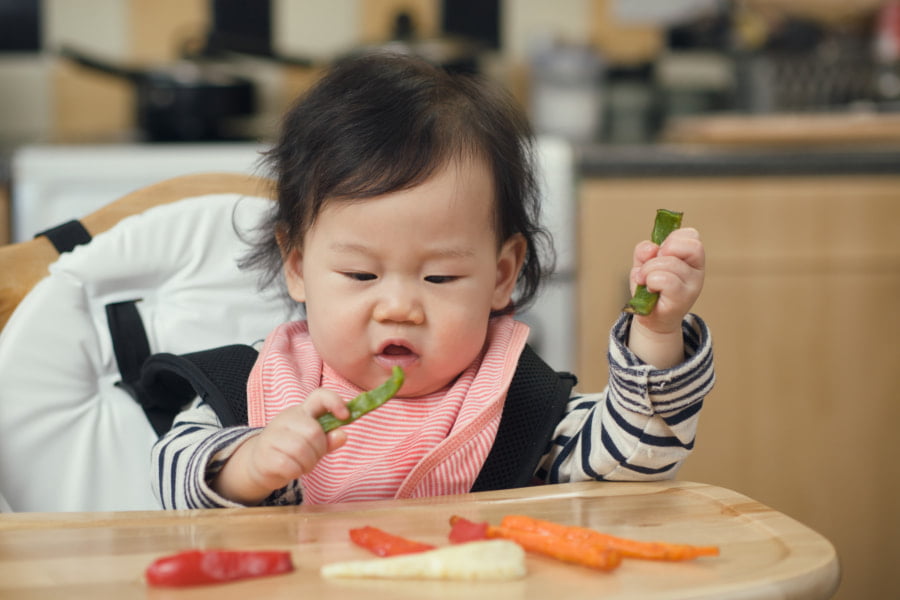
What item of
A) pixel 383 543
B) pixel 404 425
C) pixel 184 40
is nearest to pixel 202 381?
pixel 404 425

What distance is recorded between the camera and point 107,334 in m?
1.19

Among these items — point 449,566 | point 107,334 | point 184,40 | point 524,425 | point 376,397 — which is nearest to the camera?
point 449,566

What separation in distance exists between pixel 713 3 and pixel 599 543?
216 cm

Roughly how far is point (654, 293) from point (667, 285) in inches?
0.6

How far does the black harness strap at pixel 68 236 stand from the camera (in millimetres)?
1204

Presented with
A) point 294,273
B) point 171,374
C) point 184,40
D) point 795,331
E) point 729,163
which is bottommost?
point 795,331

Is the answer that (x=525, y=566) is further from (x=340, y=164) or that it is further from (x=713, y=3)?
(x=713, y=3)

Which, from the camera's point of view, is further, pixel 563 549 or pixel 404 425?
pixel 404 425

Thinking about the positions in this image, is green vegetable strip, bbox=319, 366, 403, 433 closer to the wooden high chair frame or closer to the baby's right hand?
the baby's right hand

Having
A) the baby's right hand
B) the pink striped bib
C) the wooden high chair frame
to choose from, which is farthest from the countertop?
the baby's right hand

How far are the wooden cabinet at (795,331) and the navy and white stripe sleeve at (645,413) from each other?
112cm

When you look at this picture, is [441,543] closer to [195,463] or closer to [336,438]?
[336,438]

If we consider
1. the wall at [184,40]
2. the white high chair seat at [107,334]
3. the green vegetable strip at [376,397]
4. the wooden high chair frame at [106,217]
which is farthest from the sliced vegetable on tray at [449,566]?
the wall at [184,40]

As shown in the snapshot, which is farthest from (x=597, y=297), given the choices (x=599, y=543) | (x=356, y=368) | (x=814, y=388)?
(x=599, y=543)
